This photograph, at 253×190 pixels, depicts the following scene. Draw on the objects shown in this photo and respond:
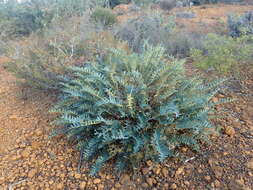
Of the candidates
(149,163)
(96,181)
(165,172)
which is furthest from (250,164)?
(96,181)

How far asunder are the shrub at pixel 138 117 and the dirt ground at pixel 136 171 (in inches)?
4.3

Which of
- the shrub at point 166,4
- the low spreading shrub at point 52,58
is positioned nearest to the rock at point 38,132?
the low spreading shrub at point 52,58

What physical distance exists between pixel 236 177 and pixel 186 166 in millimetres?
389

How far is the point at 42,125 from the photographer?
8.23ft

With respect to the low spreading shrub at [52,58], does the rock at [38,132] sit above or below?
below

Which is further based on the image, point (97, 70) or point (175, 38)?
point (175, 38)

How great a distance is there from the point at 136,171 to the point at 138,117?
1.52 feet

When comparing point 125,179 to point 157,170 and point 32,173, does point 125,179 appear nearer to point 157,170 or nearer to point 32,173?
point 157,170

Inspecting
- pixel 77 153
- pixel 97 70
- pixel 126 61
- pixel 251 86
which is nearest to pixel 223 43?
pixel 251 86

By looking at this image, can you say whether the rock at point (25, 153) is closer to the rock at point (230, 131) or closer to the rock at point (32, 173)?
the rock at point (32, 173)

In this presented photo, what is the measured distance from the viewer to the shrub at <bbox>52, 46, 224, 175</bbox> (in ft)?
6.01

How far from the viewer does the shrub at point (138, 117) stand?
6.01 feet

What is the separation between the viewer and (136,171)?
1890 mm

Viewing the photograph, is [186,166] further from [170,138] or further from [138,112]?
[138,112]
